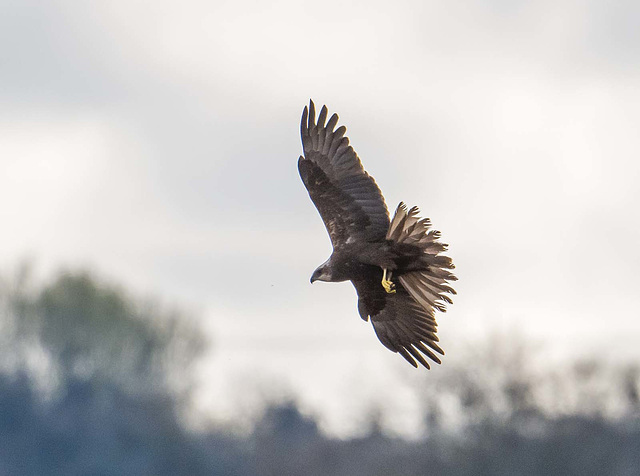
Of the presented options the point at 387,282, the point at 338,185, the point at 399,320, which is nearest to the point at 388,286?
the point at 387,282

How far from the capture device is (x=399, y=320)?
1714cm

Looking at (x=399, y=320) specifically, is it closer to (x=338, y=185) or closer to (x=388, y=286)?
(x=388, y=286)

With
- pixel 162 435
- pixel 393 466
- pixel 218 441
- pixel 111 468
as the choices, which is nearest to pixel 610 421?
pixel 393 466

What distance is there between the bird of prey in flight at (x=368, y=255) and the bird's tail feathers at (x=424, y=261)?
1 centimetres

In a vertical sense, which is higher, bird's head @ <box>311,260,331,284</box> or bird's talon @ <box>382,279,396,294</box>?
bird's head @ <box>311,260,331,284</box>

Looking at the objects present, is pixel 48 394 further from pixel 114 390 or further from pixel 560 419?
pixel 560 419

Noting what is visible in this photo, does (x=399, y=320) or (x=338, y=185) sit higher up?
(x=338, y=185)

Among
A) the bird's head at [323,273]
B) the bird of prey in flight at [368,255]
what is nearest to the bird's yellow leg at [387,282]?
the bird of prey in flight at [368,255]

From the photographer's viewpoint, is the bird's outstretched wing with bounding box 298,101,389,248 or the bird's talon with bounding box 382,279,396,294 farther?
the bird's outstretched wing with bounding box 298,101,389,248

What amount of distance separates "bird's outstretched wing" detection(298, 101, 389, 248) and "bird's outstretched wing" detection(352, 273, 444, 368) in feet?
1.86

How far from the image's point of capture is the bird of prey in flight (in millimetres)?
16234

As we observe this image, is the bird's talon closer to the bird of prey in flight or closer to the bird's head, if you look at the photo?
the bird of prey in flight

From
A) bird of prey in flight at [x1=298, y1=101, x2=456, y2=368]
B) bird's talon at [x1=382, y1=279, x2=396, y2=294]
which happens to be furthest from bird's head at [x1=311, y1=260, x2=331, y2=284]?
bird's talon at [x1=382, y1=279, x2=396, y2=294]

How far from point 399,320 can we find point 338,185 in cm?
164
